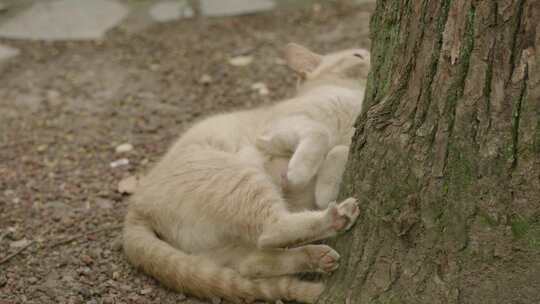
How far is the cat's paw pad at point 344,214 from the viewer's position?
9.55ft

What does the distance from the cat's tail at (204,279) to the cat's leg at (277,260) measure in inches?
1.7

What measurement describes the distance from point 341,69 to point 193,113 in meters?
1.51

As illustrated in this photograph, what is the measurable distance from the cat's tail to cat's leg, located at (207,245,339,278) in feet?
0.14

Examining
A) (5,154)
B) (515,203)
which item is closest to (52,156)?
(5,154)

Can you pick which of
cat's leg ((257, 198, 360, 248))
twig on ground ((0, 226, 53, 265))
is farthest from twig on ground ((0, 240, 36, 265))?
cat's leg ((257, 198, 360, 248))

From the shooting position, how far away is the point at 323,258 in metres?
2.99

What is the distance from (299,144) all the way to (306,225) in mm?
572

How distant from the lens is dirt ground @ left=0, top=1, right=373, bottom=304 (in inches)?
141

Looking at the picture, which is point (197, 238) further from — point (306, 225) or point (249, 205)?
point (306, 225)

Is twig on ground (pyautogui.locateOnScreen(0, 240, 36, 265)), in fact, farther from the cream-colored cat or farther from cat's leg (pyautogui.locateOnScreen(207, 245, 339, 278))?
cat's leg (pyautogui.locateOnScreen(207, 245, 339, 278))

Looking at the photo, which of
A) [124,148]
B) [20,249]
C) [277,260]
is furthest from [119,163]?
[277,260]

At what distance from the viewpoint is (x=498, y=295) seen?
2.58 metres

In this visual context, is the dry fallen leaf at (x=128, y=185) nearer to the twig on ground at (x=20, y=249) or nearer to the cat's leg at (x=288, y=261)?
the twig on ground at (x=20, y=249)

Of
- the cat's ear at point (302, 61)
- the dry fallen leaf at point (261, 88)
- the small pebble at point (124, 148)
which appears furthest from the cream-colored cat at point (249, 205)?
the dry fallen leaf at point (261, 88)
